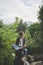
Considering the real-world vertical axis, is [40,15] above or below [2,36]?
above

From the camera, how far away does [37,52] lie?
15.4 meters

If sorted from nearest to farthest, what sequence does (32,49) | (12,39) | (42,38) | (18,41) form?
(18,41) < (12,39) < (42,38) < (32,49)

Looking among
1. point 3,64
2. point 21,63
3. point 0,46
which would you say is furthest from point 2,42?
point 21,63

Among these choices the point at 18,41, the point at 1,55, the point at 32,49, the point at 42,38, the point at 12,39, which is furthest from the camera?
the point at 32,49

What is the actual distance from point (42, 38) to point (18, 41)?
6978 mm

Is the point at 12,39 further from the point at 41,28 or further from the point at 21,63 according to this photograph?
the point at 21,63

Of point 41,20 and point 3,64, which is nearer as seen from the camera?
point 3,64

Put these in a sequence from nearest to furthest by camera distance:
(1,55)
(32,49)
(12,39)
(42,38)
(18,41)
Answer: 1. (18,41)
2. (1,55)
3. (12,39)
4. (42,38)
5. (32,49)

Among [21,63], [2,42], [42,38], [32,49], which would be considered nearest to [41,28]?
[42,38]

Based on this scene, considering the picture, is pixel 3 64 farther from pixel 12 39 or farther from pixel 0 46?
pixel 12 39

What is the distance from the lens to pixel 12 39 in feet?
45.0

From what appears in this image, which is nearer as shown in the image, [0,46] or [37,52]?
[0,46]

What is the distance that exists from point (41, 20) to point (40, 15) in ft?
0.91

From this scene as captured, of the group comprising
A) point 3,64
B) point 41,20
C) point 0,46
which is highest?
point 41,20
